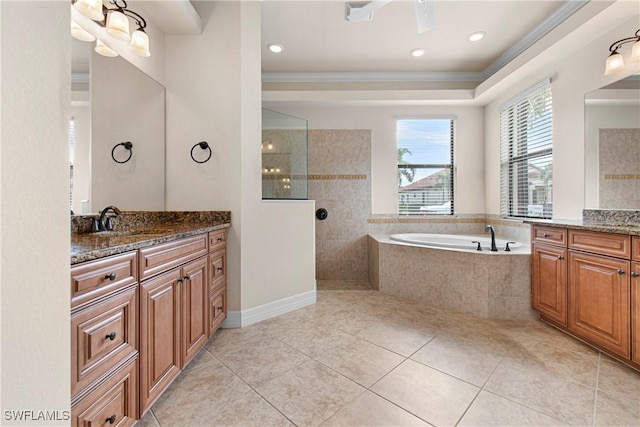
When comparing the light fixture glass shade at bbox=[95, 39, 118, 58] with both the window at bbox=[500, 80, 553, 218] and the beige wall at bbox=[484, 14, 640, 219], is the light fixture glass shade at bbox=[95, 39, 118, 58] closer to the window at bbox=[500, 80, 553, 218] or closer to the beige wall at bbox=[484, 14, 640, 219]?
the beige wall at bbox=[484, 14, 640, 219]

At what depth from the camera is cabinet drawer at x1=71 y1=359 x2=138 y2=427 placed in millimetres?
903

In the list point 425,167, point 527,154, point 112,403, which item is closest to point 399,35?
point 425,167

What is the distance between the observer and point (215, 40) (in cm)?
231

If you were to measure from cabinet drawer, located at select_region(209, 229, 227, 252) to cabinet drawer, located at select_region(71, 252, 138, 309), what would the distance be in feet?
2.59

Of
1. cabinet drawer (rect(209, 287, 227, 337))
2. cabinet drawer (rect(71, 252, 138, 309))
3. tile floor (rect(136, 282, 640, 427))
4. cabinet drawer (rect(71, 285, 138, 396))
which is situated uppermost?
cabinet drawer (rect(71, 252, 138, 309))

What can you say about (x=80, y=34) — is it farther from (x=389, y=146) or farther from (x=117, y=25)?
(x=389, y=146)

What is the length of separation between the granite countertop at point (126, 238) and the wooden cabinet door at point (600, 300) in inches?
108

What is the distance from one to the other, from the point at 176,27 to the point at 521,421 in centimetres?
351

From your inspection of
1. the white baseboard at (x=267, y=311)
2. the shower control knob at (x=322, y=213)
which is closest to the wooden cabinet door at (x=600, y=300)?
the white baseboard at (x=267, y=311)

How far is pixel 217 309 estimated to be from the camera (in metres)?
2.06

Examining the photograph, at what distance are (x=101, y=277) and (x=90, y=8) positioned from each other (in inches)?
59.3

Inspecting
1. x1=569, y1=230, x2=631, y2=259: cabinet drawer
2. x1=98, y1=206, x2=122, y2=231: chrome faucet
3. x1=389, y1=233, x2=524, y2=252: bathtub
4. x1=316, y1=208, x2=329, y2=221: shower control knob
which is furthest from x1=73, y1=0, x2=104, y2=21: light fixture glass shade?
x1=569, y1=230, x2=631, y2=259: cabinet drawer

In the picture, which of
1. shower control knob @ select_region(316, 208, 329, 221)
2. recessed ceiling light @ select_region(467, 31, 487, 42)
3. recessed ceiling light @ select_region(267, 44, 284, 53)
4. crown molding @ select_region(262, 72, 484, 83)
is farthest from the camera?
shower control knob @ select_region(316, 208, 329, 221)

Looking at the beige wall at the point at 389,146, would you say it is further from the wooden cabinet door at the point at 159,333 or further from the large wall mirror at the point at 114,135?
the wooden cabinet door at the point at 159,333
